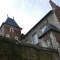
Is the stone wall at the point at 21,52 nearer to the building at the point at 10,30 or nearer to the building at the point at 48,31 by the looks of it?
the building at the point at 48,31

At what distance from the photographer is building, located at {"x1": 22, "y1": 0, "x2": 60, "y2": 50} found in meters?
13.9

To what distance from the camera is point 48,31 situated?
14141 millimetres

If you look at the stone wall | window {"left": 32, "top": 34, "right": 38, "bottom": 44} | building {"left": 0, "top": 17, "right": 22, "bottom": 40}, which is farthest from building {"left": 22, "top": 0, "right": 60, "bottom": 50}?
building {"left": 0, "top": 17, "right": 22, "bottom": 40}

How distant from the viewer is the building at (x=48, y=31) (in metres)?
13.9

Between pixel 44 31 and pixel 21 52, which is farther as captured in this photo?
pixel 44 31

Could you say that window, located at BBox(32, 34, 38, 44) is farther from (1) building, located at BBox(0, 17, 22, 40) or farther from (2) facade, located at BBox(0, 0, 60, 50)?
(1) building, located at BBox(0, 17, 22, 40)

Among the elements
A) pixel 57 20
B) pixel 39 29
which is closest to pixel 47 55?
pixel 57 20

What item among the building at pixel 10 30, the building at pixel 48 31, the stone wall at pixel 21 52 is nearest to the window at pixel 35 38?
the building at pixel 48 31

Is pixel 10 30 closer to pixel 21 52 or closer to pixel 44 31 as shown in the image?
pixel 44 31

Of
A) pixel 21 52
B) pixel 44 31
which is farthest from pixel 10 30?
pixel 21 52

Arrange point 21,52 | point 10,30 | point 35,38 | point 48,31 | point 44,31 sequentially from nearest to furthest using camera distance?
1. point 21,52
2. point 48,31
3. point 44,31
4. point 35,38
5. point 10,30

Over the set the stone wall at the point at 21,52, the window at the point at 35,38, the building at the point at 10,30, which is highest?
the building at the point at 10,30

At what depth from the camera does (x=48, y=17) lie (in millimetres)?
18875

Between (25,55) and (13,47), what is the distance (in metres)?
0.98
